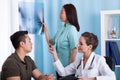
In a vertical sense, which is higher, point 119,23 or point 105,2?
point 105,2

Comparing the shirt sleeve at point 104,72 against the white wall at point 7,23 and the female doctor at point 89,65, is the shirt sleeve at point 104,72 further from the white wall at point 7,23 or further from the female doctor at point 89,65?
the white wall at point 7,23

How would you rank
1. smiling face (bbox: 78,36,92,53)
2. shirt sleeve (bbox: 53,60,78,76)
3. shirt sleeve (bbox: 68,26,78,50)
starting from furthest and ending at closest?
1. shirt sleeve (bbox: 68,26,78,50)
2. shirt sleeve (bbox: 53,60,78,76)
3. smiling face (bbox: 78,36,92,53)

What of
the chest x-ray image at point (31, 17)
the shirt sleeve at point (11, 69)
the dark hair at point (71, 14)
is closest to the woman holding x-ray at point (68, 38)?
the dark hair at point (71, 14)

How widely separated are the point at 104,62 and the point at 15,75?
Result: 0.78 metres

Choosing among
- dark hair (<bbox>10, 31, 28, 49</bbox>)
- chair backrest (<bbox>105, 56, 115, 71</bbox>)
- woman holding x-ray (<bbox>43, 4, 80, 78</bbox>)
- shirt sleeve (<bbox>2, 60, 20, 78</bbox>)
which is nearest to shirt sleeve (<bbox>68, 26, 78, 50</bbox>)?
woman holding x-ray (<bbox>43, 4, 80, 78</bbox>)

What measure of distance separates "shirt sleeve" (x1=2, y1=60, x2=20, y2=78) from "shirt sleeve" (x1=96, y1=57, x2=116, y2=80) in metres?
0.69

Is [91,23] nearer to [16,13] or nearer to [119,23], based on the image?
[119,23]

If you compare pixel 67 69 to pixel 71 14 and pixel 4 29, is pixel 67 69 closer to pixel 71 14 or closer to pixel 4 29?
pixel 71 14

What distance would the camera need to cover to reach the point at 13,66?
213 cm

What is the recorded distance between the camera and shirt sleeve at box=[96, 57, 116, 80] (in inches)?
86.2

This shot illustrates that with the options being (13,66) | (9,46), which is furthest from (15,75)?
(9,46)

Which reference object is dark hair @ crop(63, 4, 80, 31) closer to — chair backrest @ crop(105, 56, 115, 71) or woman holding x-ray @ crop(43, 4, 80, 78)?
woman holding x-ray @ crop(43, 4, 80, 78)

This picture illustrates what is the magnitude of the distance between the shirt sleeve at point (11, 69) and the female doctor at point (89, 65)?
1.69 ft

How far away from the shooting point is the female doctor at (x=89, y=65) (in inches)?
87.1
